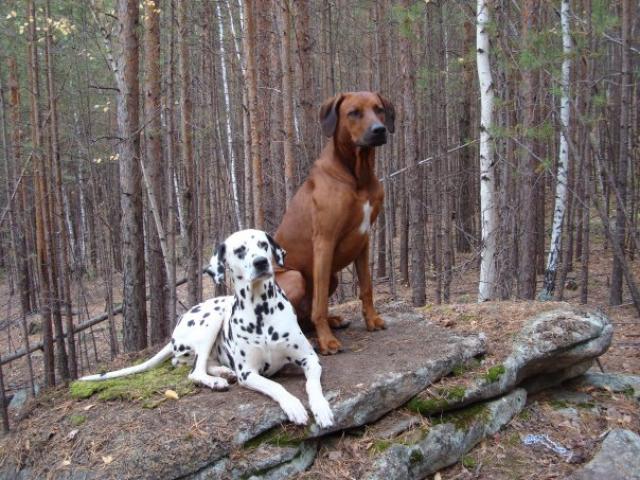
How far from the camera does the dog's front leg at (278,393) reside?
11.9 ft

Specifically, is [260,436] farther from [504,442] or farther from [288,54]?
[288,54]

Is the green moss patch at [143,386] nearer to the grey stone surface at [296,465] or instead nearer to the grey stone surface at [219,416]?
the grey stone surface at [219,416]

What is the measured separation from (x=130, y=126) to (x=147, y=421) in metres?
4.81

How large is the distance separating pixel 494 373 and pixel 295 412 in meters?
1.81

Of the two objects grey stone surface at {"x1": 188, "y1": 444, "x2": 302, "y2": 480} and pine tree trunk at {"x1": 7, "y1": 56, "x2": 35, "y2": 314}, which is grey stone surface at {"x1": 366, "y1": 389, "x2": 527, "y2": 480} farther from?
pine tree trunk at {"x1": 7, "y1": 56, "x2": 35, "y2": 314}

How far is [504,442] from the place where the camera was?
437 centimetres

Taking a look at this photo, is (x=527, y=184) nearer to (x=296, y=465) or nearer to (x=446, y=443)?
(x=446, y=443)

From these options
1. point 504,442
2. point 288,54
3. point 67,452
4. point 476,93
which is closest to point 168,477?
point 67,452

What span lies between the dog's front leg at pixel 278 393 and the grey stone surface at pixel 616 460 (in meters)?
1.96

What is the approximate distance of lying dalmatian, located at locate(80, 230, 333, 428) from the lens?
3674mm

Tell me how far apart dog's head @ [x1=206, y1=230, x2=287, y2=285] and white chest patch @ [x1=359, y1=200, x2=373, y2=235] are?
0.88 metres

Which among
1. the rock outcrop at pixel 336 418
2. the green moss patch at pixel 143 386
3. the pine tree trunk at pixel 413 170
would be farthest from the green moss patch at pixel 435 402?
the pine tree trunk at pixel 413 170

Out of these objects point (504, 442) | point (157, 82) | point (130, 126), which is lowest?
point (504, 442)

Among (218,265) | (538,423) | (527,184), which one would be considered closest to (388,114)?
(218,265)
